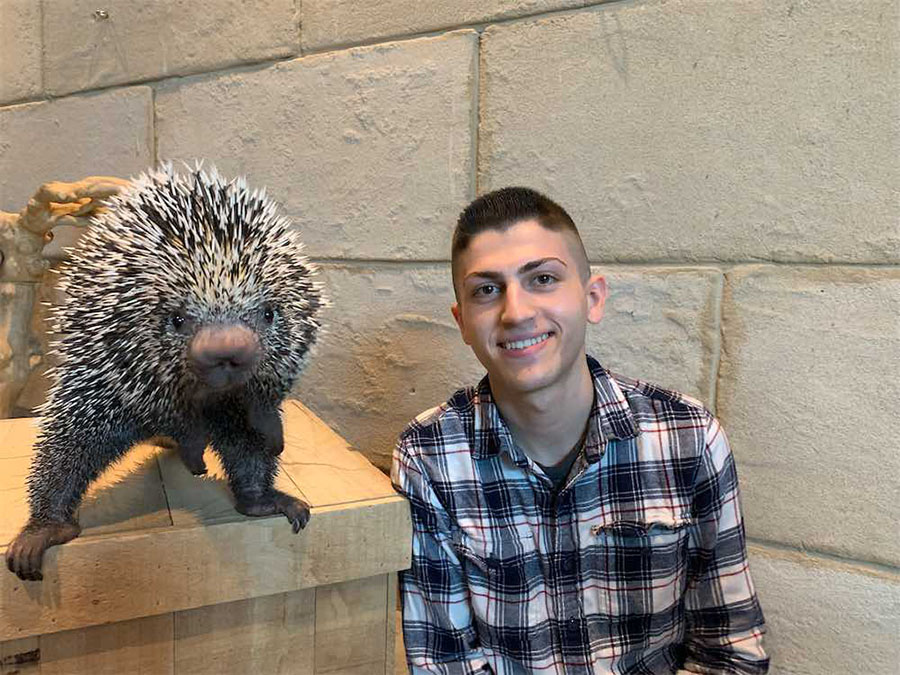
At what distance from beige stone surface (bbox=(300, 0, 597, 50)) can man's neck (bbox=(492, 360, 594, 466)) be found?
0.75 m

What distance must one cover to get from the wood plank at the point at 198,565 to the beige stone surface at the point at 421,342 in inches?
20.5

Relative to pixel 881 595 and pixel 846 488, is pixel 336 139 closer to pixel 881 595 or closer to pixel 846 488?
pixel 846 488

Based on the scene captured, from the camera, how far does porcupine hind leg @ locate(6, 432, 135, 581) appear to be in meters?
0.72

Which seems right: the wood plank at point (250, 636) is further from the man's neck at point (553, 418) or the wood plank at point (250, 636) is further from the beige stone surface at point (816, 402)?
the beige stone surface at point (816, 402)

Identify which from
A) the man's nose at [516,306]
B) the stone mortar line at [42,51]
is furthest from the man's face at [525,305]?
the stone mortar line at [42,51]

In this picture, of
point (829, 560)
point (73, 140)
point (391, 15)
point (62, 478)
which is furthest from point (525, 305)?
point (73, 140)

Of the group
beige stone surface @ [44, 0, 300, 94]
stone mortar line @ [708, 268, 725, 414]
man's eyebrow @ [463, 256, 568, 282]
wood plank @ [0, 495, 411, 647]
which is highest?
beige stone surface @ [44, 0, 300, 94]

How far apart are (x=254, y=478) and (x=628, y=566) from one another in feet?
1.76

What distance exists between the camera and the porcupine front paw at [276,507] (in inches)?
31.8

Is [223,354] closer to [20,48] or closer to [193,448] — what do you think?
[193,448]

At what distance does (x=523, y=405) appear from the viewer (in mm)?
935

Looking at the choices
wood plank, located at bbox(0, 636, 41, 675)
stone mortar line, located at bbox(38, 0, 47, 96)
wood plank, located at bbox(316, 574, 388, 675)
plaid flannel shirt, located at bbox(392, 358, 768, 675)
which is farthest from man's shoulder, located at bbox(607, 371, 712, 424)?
stone mortar line, located at bbox(38, 0, 47, 96)

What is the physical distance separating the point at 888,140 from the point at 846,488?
22.1 inches

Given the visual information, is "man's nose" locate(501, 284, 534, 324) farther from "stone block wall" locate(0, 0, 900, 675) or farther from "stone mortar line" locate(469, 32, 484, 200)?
"stone mortar line" locate(469, 32, 484, 200)
